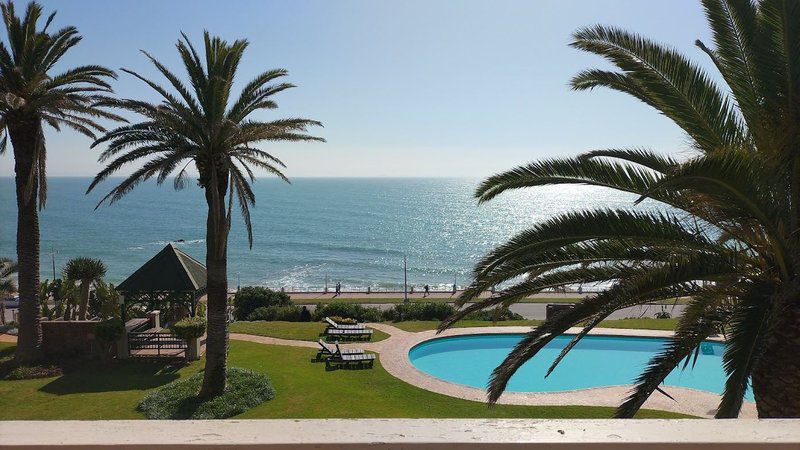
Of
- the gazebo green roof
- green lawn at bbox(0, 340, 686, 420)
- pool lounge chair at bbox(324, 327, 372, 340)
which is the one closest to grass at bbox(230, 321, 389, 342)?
pool lounge chair at bbox(324, 327, 372, 340)

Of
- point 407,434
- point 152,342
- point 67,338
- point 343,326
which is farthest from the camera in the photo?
point 343,326

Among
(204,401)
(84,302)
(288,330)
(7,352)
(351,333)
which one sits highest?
→ (84,302)

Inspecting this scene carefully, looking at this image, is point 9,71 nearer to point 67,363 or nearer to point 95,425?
point 67,363

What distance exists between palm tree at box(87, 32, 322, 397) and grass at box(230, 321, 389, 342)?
29.7 feet

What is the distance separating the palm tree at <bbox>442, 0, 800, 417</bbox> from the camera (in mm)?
5219

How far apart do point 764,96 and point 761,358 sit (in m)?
2.80

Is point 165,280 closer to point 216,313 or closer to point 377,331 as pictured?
point 216,313

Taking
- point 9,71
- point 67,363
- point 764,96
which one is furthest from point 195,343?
point 764,96

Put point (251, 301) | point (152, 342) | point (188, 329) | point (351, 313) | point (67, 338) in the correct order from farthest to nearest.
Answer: point (251, 301), point (351, 313), point (152, 342), point (67, 338), point (188, 329)

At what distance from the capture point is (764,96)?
5801 mm

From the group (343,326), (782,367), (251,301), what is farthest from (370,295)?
(782,367)

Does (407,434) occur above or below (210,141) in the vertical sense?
below

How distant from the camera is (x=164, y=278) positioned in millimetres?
19375

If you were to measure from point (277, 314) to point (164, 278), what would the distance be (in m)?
9.81
